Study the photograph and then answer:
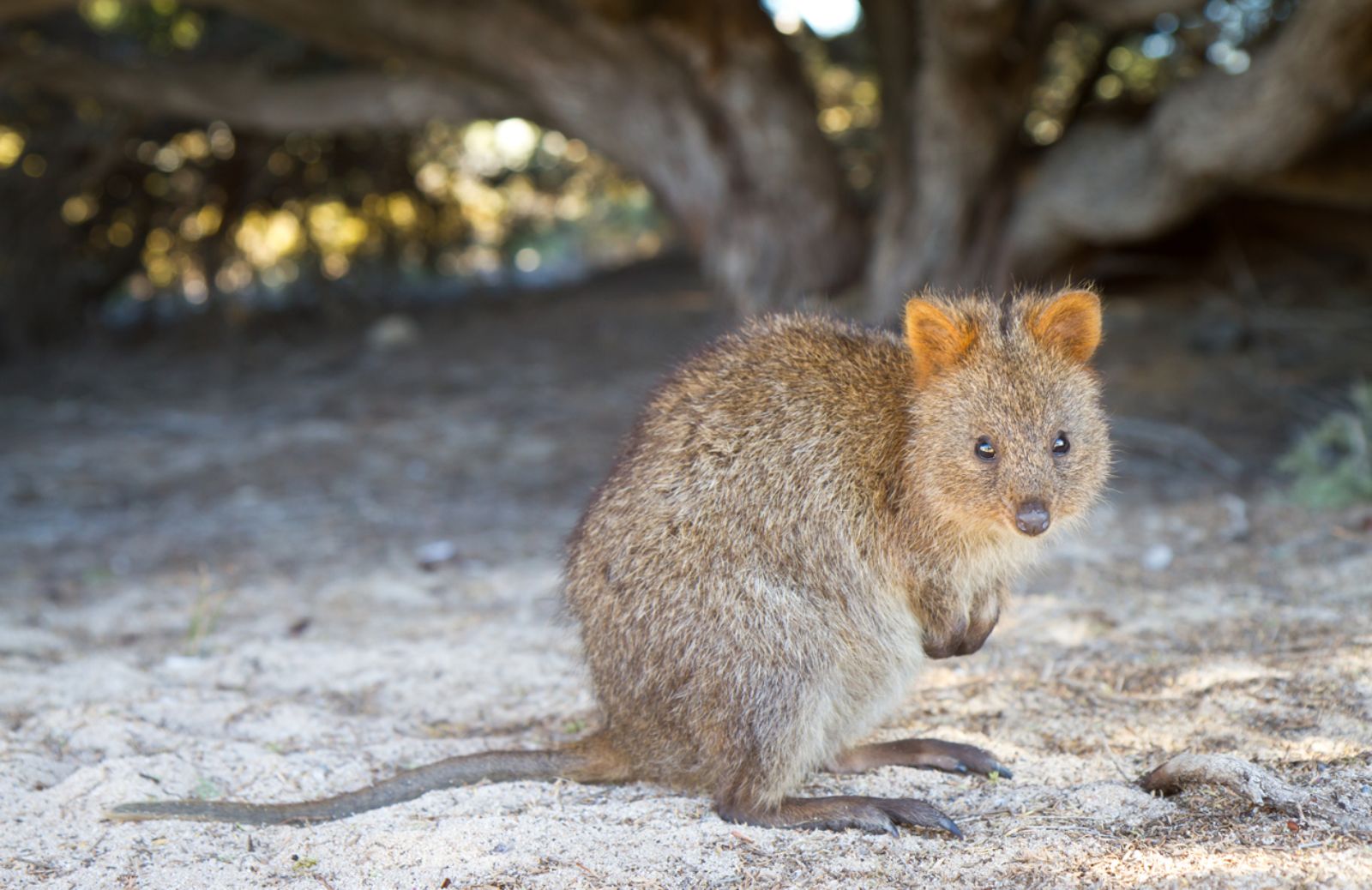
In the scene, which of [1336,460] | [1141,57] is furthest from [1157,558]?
[1141,57]

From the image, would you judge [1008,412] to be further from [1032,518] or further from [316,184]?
[316,184]

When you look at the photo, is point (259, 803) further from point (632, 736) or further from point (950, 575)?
point (950, 575)

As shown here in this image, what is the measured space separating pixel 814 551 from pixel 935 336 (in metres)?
0.61

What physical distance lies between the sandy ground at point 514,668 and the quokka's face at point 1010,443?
0.69 m

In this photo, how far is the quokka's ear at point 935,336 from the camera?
3.09 m

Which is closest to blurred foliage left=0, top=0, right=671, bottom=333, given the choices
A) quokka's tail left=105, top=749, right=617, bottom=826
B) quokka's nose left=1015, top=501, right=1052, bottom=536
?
quokka's tail left=105, top=749, right=617, bottom=826

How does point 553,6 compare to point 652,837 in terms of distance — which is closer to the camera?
point 652,837

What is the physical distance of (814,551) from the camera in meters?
3.10

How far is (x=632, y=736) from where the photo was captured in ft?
10.3

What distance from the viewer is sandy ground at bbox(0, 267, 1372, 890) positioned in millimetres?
2754

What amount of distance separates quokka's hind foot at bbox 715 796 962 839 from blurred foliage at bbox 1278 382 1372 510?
2.93m

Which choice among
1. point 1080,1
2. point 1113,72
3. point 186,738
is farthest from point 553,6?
point 186,738

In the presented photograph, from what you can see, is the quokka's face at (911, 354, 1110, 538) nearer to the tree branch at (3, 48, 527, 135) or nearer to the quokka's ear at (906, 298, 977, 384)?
the quokka's ear at (906, 298, 977, 384)

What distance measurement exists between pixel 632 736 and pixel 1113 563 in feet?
7.97
